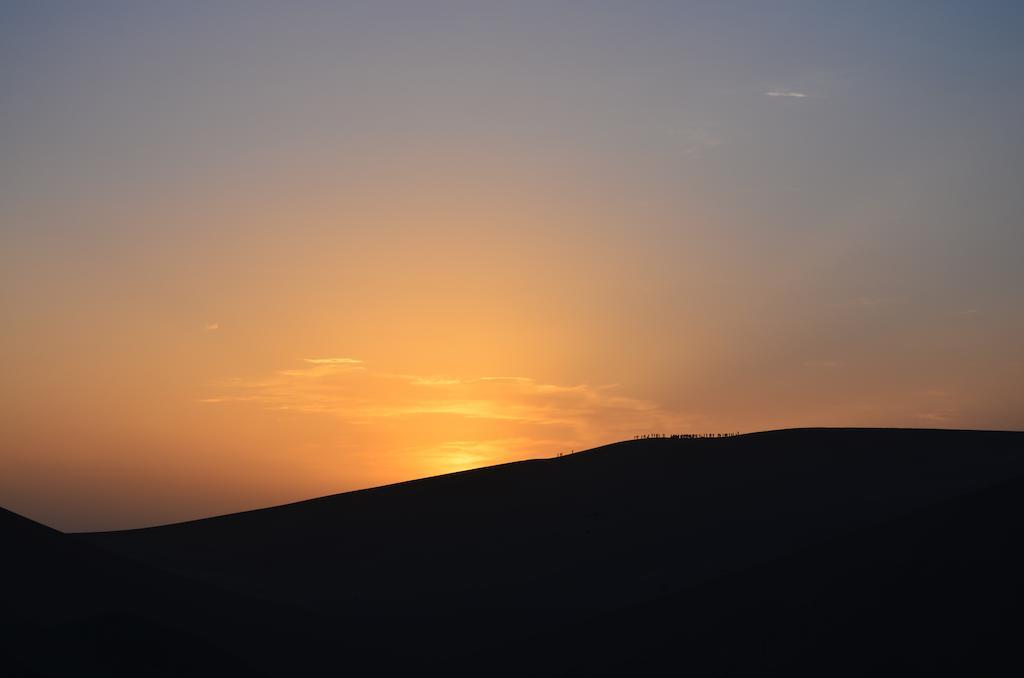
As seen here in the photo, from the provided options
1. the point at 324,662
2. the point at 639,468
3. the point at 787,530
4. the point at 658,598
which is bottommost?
the point at 324,662

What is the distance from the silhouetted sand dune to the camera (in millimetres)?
17016

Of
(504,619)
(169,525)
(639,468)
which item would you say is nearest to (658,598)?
(504,619)

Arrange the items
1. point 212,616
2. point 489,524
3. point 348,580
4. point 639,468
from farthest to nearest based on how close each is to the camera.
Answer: point 639,468
point 489,524
point 348,580
point 212,616

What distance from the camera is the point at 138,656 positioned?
55.6 ft

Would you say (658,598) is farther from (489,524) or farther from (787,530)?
(489,524)

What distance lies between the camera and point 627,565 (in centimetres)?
2739

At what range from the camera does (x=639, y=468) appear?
3938 cm

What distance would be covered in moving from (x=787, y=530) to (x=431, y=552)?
1212cm

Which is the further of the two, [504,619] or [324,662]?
[504,619]

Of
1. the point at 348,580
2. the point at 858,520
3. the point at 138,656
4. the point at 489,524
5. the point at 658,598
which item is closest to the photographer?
the point at 138,656

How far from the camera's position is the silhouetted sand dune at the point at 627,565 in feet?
55.8

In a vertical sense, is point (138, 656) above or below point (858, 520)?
below

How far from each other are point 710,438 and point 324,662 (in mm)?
24331

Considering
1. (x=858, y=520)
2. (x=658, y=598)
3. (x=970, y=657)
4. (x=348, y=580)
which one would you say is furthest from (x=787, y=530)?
(x=348, y=580)
